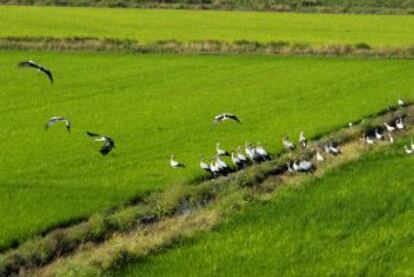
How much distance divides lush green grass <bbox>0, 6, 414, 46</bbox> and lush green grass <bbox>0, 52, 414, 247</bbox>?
863 centimetres

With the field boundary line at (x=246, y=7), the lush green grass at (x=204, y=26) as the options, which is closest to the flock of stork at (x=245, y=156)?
the lush green grass at (x=204, y=26)

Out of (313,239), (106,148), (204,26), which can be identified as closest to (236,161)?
(106,148)

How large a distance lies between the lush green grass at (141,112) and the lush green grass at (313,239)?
2.96m

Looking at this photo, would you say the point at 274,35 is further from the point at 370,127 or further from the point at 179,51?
the point at 370,127

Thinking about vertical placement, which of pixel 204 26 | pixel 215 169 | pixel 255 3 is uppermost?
pixel 215 169

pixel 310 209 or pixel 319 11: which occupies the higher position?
pixel 310 209

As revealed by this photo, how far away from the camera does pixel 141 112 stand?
2933 centimetres

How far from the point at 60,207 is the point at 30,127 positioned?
9535mm

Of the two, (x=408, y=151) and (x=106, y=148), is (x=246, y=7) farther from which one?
(x=106, y=148)

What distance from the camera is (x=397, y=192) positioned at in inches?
722

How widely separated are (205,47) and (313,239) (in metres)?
36.3

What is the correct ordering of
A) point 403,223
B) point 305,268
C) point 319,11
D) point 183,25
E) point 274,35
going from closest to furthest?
1. point 305,268
2. point 403,223
3. point 274,35
4. point 183,25
5. point 319,11

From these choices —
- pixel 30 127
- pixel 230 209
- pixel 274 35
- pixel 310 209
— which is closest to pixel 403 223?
pixel 310 209

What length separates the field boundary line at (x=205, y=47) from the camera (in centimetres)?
5006
